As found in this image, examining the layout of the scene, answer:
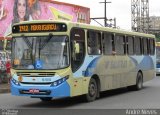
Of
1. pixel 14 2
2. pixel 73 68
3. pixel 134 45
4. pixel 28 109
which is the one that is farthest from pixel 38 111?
pixel 14 2

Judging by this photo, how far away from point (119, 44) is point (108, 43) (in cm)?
136

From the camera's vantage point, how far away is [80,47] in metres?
16.3

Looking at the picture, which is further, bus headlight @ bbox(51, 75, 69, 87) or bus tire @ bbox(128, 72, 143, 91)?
bus tire @ bbox(128, 72, 143, 91)

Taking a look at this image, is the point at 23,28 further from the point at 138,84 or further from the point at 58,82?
the point at 138,84

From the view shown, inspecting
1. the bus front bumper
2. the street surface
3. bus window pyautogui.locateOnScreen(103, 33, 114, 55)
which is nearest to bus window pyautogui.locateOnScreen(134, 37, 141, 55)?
bus window pyautogui.locateOnScreen(103, 33, 114, 55)

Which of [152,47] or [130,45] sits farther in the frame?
[152,47]

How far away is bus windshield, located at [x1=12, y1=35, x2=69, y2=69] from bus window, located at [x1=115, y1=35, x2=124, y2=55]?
16.0 feet

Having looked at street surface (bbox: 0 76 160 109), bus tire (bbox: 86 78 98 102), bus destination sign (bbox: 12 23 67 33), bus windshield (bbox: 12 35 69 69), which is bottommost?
street surface (bbox: 0 76 160 109)

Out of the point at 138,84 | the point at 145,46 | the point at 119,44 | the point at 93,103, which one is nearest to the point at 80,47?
the point at 93,103

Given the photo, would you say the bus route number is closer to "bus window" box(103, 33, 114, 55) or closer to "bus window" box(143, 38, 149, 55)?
"bus window" box(103, 33, 114, 55)

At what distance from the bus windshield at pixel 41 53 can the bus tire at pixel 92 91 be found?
6.87 ft

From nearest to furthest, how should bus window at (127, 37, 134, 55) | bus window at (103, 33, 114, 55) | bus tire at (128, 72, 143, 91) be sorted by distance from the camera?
bus window at (103, 33, 114, 55) < bus window at (127, 37, 134, 55) < bus tire at (128, 72, 143, 91)

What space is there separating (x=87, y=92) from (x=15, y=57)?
2805 mm

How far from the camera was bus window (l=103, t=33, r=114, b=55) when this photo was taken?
1858 cm
